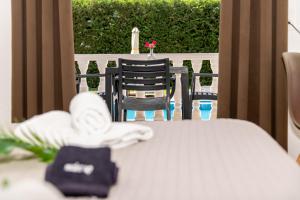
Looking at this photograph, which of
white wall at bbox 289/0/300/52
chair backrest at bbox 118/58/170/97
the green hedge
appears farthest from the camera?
the green hedge

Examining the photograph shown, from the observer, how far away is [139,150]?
1.81m

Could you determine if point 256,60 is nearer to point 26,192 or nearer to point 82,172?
point 82,172

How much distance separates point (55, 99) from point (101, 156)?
2.44m

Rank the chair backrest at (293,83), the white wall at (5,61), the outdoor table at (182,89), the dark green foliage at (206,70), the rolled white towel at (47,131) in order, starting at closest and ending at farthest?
the rolled white towel at (47,131)
the chair backrest at (293,83)
the white wall at (5,61)
the outdoor table at (182,89)
the dark green foliage at (206,70)

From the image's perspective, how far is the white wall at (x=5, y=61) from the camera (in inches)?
153

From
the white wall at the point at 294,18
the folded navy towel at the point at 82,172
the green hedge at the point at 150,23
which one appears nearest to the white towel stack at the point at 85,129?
the folded navy towel at the point at 82,172

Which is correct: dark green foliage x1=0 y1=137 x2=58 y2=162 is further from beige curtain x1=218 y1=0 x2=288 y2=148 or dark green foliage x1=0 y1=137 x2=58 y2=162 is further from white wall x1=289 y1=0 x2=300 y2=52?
white wall x1=289 y1=0 x2=300 y2=52

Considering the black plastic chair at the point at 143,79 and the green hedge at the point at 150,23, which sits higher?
the green hedge at the point at 150,23

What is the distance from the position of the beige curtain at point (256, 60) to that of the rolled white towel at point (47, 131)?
2014 mm

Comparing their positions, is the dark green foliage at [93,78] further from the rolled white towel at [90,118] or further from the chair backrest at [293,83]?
the rolled white towel at [90,118]

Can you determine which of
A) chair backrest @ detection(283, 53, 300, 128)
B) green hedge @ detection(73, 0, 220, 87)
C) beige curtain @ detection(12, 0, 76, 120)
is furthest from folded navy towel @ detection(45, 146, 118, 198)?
green hedge @ detection(73, 0, 220, 87)

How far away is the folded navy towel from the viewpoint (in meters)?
1.28

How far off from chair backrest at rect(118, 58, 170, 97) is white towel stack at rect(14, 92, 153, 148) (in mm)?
2099

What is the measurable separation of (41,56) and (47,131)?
210 cm
